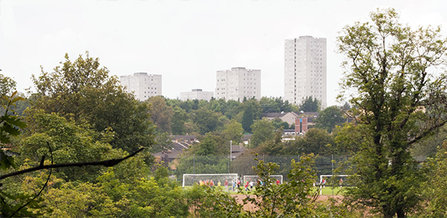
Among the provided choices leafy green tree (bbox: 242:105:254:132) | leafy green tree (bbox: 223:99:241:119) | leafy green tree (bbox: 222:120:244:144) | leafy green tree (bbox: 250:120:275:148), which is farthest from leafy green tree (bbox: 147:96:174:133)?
leafy green tree (bbox: 223:99:241:119)

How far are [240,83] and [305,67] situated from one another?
927 inches

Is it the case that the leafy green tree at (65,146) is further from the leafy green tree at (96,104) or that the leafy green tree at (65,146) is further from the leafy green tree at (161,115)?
the leafy green tree at (161,115)

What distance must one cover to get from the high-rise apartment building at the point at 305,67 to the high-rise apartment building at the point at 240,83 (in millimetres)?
12920

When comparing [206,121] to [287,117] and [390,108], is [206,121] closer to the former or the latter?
[287,117]

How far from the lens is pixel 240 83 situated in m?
178

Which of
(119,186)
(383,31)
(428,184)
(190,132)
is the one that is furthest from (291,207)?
(190,132)

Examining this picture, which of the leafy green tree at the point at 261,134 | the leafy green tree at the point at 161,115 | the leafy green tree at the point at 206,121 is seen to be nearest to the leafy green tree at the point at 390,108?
the leafy green tree at the point at 261,134

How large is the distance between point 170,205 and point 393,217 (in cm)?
734

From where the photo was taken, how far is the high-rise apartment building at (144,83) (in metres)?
164

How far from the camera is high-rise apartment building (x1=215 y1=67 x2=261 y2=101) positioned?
178m

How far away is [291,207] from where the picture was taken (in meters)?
6.75

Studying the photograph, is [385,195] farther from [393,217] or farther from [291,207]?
[291,207]

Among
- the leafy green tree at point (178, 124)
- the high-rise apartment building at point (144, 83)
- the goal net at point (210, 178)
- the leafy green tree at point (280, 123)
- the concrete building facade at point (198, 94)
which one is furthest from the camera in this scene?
the concrete building facade at point (198, 94)

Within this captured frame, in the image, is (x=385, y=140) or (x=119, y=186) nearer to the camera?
(x=119, y=186)
